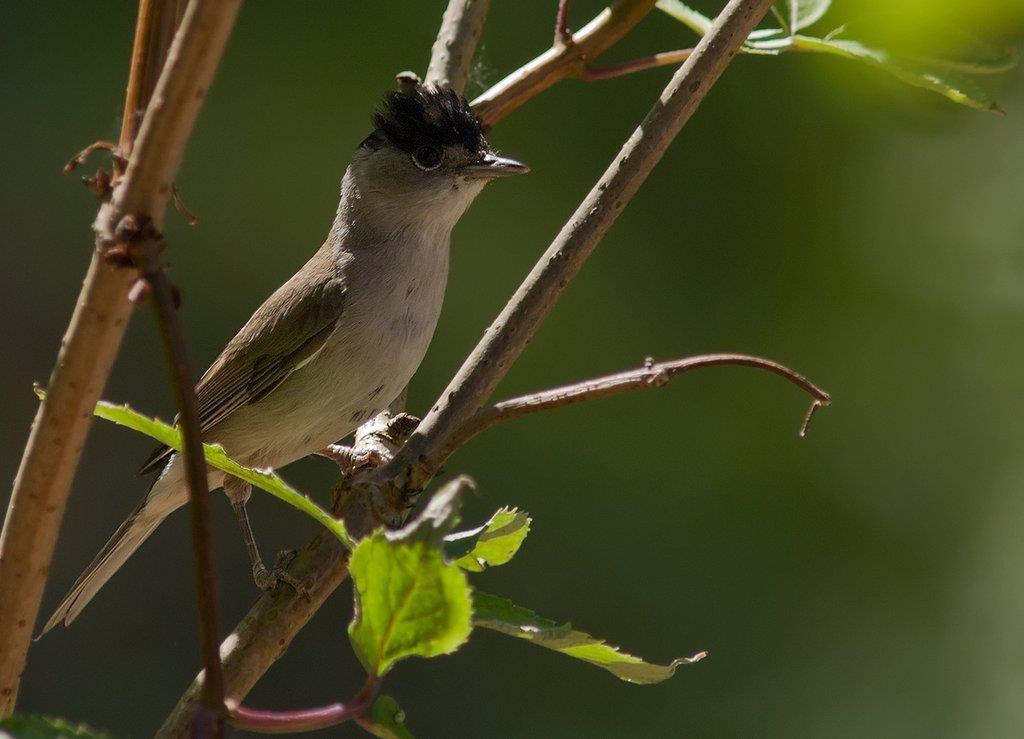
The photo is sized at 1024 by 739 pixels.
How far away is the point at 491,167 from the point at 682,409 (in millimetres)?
1685

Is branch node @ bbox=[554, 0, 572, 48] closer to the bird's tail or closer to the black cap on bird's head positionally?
the black cap on bird's head

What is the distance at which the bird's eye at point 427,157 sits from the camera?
2.83m

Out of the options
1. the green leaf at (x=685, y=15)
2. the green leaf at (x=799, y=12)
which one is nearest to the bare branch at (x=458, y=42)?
the green leaf at (x=685, y=15)

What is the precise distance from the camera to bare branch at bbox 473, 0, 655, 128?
1.44 meters

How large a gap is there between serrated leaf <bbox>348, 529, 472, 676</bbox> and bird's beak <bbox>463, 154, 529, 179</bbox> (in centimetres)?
208

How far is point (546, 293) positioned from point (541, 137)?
132 inches

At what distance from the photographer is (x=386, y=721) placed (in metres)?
0.66

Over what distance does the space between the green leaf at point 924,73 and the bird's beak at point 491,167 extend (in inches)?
55.8

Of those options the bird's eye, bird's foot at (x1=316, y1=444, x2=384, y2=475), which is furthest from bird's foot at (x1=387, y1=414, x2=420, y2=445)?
the bird's eye

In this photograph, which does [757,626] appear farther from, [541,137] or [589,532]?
[541,137]

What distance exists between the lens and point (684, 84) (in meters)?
1.07

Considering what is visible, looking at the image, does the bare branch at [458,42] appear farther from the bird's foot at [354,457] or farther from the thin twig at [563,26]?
the bird's foot at [354,457]

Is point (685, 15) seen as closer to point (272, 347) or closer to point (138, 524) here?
point (272, 347)

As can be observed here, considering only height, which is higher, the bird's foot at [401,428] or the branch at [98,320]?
the branch at [98,320]
